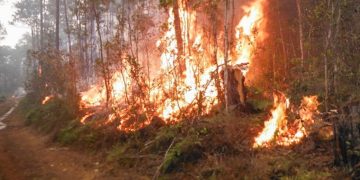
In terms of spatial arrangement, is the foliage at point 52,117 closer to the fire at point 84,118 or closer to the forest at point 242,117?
the forest at point 242,117

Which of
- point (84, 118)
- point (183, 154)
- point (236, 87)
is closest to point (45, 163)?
point (84, 118)

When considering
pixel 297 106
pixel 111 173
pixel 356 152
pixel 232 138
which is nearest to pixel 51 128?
pixel 111 173

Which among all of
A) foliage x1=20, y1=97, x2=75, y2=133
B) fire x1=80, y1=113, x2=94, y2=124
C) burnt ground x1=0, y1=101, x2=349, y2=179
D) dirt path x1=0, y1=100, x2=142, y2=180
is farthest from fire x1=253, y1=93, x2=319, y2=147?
foliage x1=20, y1=97, x2=75, y2=133

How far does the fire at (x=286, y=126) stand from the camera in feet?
29.9

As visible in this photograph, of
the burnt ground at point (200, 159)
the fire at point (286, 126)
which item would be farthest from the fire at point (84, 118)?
the fire at point (286, 126)

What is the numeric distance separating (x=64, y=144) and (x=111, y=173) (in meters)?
4.68

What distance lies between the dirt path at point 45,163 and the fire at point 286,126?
355 cm

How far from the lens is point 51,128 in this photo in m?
17.9

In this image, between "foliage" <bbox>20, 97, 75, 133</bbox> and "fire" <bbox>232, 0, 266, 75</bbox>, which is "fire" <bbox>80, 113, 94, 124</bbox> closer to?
"foliage" <bbox>20, 97, 75, 133</bbox>

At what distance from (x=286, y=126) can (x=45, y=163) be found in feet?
24.5

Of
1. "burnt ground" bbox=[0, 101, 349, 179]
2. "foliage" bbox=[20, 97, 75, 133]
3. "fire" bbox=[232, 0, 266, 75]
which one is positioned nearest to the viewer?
"burnt ground" bbox=[0, 101, 349, 179]

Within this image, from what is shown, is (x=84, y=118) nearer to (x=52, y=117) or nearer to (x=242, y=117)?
(x=52, y=117)

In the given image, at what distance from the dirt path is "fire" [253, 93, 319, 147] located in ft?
11.6

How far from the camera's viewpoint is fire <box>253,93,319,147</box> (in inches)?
359
